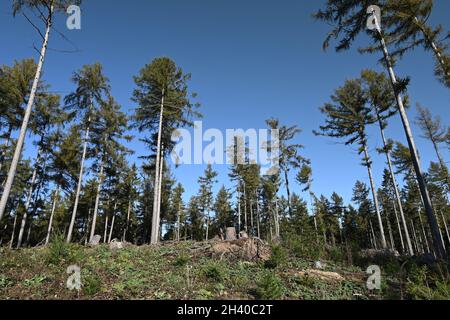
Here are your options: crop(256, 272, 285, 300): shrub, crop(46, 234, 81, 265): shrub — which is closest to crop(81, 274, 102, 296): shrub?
crop(46, 234, 81, 265): shrub

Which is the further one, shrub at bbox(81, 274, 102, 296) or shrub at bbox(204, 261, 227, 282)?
shrub at bbox(204, 261, 227, 282)

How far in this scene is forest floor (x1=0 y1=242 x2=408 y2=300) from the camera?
17.6 feet

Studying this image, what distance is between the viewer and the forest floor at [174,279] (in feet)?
17.6

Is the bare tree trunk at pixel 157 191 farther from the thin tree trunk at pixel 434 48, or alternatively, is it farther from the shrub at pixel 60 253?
the thin tree trunk at pixel 434 48

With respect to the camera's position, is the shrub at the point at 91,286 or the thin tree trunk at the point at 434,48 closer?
the shrub at the point at 91,286

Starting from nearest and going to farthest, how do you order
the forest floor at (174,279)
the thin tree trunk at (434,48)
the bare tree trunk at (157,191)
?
the forest floor at (174,279)
the thin tree trunk at (434,48)
the bare tree trunk at (157,191)

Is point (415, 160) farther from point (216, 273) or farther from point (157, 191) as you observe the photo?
point (157, 191)

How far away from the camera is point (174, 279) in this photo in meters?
6.30

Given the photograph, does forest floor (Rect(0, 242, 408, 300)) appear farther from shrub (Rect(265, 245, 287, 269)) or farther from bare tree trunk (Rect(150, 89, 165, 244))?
bare tree trunk (Rect(150, 89, 165, 244))

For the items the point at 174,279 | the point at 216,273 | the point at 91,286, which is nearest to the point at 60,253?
the point at 91,286

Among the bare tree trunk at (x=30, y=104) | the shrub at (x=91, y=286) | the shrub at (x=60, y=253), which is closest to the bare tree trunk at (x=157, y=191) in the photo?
the shrub at (x=60, y=253)

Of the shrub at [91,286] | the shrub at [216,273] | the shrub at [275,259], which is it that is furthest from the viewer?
the shrub at [275,259]

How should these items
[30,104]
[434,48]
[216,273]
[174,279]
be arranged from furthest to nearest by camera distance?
[434,48]
[30,104]
[216,273]
[174,279]
